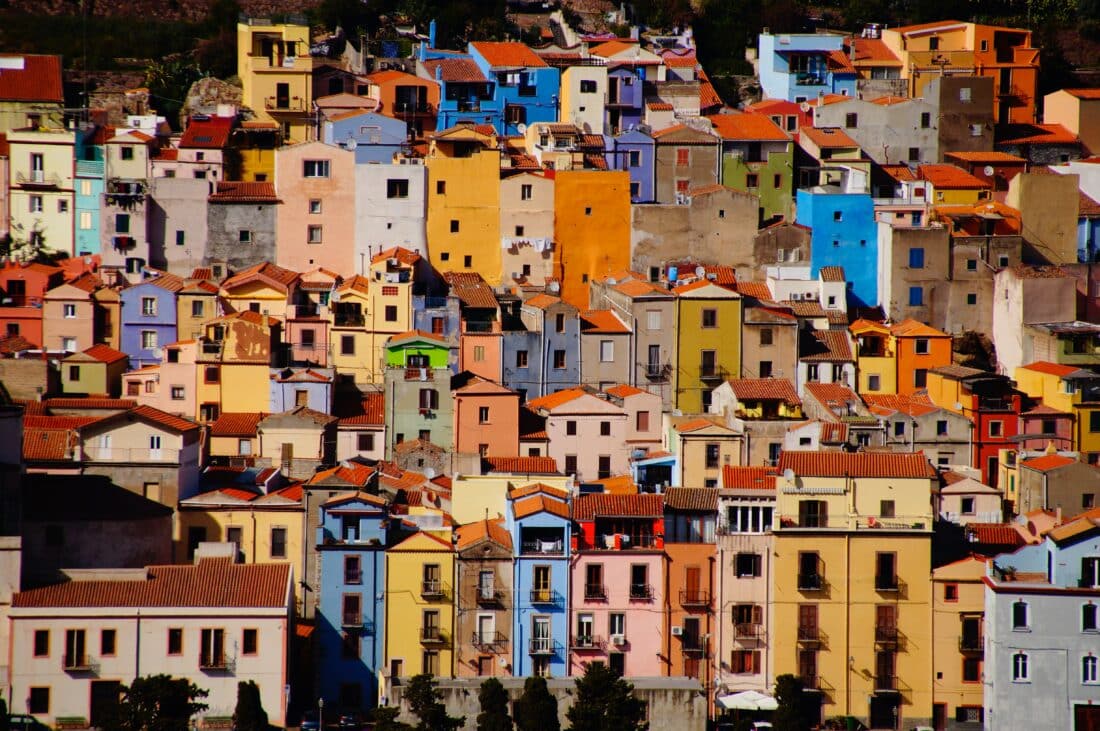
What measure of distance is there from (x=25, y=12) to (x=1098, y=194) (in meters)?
43.2

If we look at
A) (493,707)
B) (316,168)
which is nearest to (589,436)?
(316,168)

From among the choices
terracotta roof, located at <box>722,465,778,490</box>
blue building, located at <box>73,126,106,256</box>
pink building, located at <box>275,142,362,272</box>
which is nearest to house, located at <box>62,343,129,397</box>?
blue building, located at <box>73,126,106,256</box>

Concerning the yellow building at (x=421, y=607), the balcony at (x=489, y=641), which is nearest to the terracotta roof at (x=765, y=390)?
the balcony at (x=489, y=641)

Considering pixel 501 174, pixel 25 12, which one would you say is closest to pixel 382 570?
pixel 501 174

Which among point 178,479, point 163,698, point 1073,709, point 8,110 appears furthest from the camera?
point 8,110

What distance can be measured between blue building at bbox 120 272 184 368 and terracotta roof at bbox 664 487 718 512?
60.8ft

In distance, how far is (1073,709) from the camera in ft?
189

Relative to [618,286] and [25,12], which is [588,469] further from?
[25,12]

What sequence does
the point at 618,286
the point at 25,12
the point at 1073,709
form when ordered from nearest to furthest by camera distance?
the point at 1073,709 < the point at 618,286 < the point at 25,12

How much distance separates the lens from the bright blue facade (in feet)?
251

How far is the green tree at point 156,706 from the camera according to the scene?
52969 millimetres

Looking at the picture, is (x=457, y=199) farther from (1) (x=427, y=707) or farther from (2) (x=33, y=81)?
(1) (x=427, y=707)

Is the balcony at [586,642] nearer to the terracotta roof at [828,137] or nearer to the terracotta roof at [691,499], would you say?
the terracotta roof at [691,499]

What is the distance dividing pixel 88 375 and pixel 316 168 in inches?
416
